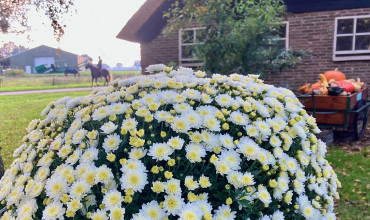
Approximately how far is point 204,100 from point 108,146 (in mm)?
592

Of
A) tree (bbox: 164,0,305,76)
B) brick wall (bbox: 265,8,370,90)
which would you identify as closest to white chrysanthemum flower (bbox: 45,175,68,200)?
tree (bbox: 164,0,305,76)

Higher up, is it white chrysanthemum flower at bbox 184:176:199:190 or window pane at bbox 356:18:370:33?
window pane at bbox 356:18:370:33

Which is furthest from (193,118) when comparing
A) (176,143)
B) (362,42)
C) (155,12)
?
(155,12)

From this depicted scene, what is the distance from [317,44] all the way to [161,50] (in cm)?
556

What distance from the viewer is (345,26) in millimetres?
9750

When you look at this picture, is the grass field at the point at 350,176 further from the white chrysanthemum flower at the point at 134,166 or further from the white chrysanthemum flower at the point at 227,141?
the white chrysanthemum flower at the point at 134,166

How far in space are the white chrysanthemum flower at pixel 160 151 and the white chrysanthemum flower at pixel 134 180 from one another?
9 cm

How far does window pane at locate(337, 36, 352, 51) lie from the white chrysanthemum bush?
365 inches

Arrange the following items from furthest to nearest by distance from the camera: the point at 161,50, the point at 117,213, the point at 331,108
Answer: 1. the point at 161,50
2. the point at 331,108
3. the point at 117,213

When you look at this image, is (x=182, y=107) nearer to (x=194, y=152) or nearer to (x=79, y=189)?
(x=194, y=152)

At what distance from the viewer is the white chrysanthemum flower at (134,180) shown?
1.25 meters

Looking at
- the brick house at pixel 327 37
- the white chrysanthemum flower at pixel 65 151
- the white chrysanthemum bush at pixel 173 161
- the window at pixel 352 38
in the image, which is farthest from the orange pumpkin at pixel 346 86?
the white chrysanthemum flower at pixel 65 151

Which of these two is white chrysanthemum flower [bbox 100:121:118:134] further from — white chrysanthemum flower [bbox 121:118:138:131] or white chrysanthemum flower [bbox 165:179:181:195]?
white chrysanthemum flower [bbox 165:179:181:195]

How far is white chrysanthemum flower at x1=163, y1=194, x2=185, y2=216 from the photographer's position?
1.25 metres
